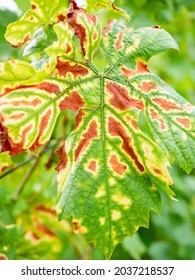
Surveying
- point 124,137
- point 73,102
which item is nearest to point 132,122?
point 124,137

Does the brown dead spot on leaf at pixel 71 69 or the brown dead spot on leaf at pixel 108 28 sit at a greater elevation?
the brown dead spot on leaf at pixel 108 28

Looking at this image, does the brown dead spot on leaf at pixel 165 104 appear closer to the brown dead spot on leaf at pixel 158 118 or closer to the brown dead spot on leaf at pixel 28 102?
the brown dead spot on leaf at pixel 158 118

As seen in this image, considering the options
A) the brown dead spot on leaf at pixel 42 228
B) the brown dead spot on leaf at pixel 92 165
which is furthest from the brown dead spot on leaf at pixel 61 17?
the brown dead spot on leaf at pixel 42 228

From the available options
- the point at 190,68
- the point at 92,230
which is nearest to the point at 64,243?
the point at 190,68

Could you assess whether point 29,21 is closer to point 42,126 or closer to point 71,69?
point 71,69

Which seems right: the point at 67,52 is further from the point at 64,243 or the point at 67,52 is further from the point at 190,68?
the point at 190,68

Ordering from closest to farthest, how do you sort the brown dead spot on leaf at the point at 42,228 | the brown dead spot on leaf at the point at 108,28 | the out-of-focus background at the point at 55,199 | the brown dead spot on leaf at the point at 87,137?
the brown dead spot on leaf at the point at 87,137 < the brown dead spot on leaf at the point at 108,28 < the out-of-focus background at the point at 55,199 < the brown dead spot on leaf at the point at 42,228

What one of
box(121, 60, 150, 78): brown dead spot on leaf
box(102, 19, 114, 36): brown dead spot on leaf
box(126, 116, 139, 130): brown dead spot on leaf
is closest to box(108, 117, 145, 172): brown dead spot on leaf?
box(126, 116, 139, 130): brown dead spot on leaf
